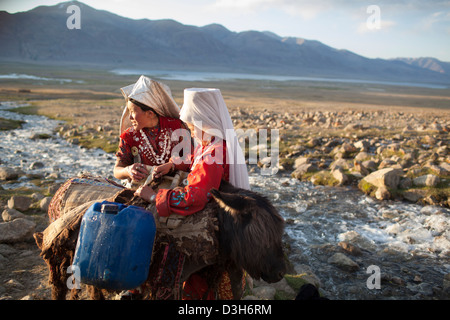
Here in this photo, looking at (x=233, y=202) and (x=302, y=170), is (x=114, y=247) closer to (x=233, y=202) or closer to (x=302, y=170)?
(x=233, y=202)

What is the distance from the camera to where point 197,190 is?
234cm

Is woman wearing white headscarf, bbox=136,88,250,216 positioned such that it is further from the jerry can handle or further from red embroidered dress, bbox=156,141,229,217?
the jerry can handle

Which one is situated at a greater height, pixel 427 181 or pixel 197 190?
pixel 197 190

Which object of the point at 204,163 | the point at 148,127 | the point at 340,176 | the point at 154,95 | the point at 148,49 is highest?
the point at 148,49

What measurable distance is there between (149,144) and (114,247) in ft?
4.22

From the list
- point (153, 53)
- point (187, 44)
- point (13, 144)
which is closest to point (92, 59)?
point (153, 53)

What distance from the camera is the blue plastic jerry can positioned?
215cm

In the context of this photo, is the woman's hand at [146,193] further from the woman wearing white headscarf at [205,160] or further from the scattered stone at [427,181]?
the scattered stone at [427,181]

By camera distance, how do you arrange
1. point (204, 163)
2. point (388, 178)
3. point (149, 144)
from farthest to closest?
point (388, 178) < point (149, 144) < point (204, 163)

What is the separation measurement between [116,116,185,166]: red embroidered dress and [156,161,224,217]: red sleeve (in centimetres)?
88

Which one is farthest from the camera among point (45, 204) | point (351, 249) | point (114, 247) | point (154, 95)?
point (45, 204)

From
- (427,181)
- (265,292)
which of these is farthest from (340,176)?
(265,292)

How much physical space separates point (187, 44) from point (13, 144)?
483ft

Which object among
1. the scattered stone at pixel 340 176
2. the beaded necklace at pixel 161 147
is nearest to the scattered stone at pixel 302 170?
the scattered stone at pixel 340 176
